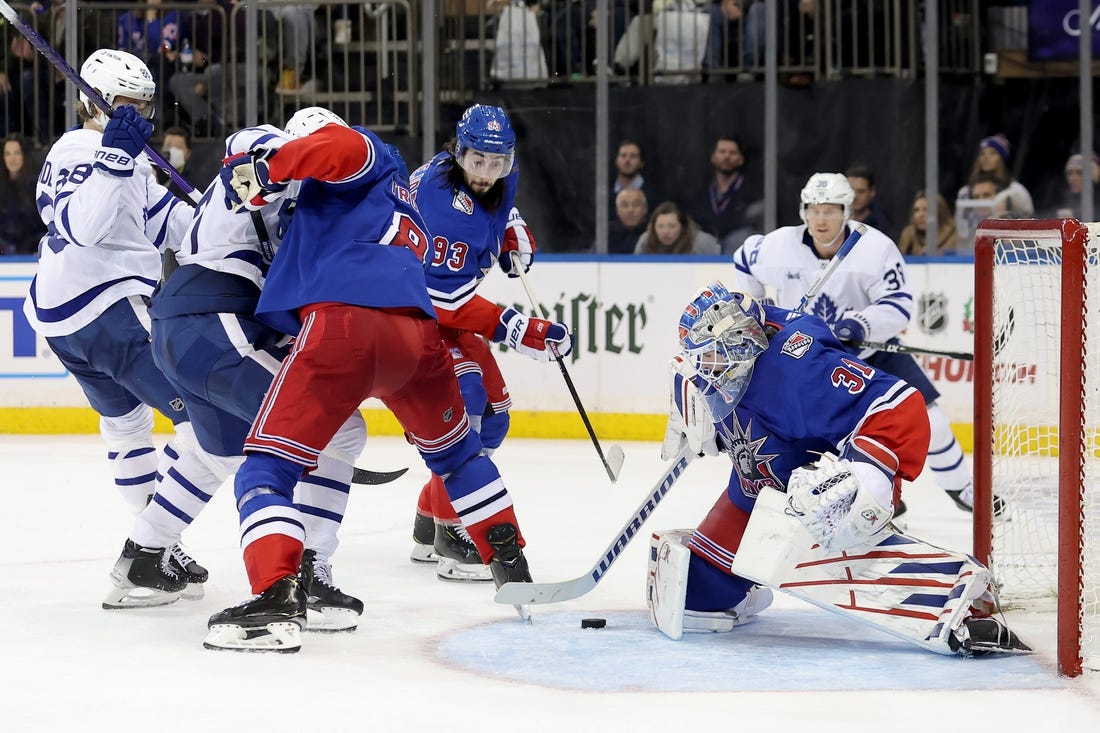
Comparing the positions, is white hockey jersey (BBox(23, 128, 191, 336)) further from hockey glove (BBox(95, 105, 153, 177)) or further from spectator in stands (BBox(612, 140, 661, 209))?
spectator in stands (BBox(612, 140, 661, 209))

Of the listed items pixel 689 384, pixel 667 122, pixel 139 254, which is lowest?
pixel 689 384

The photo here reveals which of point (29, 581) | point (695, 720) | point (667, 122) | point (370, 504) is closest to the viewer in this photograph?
point (695, 720)

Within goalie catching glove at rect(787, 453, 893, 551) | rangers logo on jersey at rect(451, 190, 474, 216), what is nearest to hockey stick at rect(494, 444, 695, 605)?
goalie catching glove at rect(787, 453, 893, 551)

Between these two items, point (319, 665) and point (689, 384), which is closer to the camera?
point (319, 665)

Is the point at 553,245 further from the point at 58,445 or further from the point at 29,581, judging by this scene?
the point at 29,581

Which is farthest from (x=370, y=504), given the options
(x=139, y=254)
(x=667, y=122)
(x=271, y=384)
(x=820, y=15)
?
(x=820, y=15)

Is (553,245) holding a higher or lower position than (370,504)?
higher

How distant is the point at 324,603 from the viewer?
357cm

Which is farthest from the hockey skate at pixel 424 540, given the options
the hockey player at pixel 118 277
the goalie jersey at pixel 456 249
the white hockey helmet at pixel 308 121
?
Answer: the white hockey helmet at pixel 308 121

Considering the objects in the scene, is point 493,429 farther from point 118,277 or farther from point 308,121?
point 308,121

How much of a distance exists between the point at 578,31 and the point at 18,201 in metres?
2.72

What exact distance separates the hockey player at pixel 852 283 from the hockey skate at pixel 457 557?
4.69 feet

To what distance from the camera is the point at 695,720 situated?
2.79 m

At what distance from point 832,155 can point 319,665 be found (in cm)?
474
